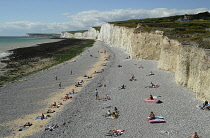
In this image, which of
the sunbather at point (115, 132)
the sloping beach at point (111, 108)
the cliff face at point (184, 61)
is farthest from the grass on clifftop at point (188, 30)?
the sunbather at point (115, 132)

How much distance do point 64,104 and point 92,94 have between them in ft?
12.8

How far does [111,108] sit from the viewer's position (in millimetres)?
19094

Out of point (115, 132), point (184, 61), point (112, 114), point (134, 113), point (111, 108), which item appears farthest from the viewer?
point (184, 61)

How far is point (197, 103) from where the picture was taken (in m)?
18.5

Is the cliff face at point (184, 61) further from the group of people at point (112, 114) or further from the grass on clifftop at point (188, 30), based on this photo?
the group of people at point (112, 114)

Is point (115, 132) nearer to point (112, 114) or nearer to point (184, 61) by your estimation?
point (112, 114)

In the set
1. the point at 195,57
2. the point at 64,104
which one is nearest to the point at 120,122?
the point at 64,104

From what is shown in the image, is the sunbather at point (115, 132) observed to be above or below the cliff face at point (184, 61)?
below

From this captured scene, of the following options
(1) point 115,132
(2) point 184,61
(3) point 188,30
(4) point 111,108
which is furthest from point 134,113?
(3) point 188,30

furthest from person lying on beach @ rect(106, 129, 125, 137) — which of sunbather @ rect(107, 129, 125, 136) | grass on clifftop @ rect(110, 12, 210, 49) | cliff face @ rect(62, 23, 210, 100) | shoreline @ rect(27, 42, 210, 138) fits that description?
grass on clifftop @ rect(110, 12, 210, 49)

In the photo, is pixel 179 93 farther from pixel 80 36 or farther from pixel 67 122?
pixel 80 36

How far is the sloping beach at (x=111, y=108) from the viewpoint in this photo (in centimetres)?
1485

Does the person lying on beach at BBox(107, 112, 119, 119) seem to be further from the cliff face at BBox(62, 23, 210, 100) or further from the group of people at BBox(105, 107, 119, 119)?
the cliff face at BBox(62, 23, 210, 100)

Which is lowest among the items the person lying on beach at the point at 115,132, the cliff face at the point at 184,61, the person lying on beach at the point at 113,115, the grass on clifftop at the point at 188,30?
the person lying on beach at the point at 115,132
